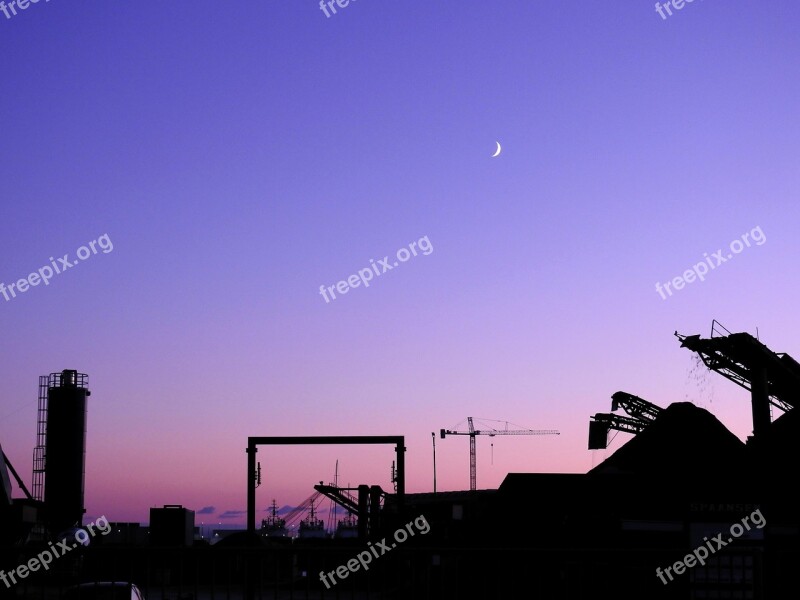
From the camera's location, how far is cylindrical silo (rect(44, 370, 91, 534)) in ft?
190

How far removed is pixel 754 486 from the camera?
35.5 meters

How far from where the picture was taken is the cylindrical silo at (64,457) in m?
57.9

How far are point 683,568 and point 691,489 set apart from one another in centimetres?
2192

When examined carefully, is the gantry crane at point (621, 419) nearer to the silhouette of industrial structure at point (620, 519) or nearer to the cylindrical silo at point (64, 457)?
the silhouette of industrial structure at point (620, 519)

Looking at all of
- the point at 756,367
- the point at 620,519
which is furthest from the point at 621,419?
the point at 620,519

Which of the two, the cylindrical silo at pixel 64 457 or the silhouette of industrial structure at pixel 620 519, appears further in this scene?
the cylindrical silo at pixel 64 457

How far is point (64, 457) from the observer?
192 feet

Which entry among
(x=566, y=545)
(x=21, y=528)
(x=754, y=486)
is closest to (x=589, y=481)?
(x=566, y=545)

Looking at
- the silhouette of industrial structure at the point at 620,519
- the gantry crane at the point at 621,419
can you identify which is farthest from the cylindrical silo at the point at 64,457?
the gantry crane at the point at 621,419

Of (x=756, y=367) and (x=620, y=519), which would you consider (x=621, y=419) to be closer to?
(x=756, y=367)

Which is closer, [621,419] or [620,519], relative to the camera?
[620,519]

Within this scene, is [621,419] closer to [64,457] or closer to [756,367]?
[756,367]

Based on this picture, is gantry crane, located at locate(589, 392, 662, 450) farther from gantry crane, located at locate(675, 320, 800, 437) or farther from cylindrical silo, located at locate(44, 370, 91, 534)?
cylindrical silo, located at locate(44, 370, 91, 534)

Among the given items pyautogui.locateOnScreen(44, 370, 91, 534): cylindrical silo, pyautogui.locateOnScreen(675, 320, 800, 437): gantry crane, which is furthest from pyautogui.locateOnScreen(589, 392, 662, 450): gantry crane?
pyautogui.locateOnScreen(44, 370, 91, 534): cylindrical silo
